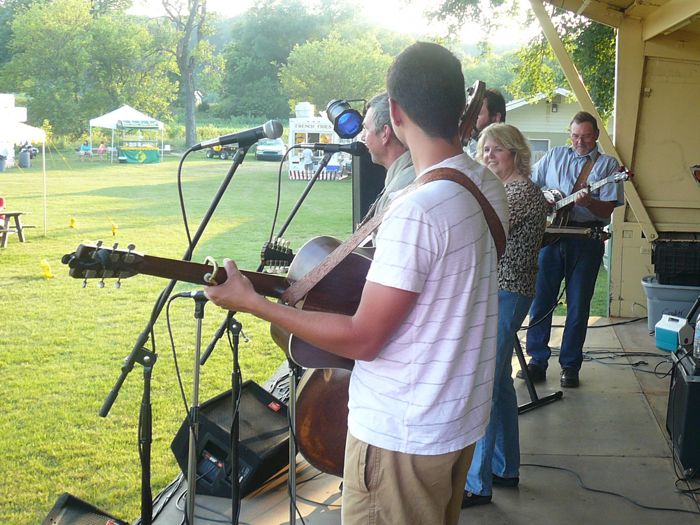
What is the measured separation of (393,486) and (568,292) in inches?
140

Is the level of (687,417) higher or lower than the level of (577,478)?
higher

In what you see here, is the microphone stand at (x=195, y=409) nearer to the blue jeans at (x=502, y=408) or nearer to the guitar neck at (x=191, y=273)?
the guitar neck at (x=191, y=273)

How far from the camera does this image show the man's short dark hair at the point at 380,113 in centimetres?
270

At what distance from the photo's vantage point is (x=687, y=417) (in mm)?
3416

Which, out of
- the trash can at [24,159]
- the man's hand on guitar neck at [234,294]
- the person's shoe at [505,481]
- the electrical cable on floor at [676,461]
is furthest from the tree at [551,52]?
Result: the trash can at [24,159]

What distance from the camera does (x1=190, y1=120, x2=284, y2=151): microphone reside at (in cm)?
256

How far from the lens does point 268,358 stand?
627 centimetres

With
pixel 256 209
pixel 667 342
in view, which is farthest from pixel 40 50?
pixel 667 342

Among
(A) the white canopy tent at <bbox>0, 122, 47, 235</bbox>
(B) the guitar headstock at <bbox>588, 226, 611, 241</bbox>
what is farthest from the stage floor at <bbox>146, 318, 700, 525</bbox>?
(A) the white canopy tent at <bbox>0, 122, 47, 235</bbox>

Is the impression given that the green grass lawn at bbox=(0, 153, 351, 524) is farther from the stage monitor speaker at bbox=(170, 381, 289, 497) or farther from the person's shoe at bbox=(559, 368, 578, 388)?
the person's shoe at bbox=(559, 368, 578, 388)

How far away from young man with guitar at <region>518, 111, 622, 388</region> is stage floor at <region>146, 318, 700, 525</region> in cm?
22

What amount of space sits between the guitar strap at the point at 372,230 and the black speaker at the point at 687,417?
2183mm

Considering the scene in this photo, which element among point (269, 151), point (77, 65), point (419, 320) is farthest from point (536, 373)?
point (77, 65)

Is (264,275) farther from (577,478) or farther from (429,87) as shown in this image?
(577,478)
